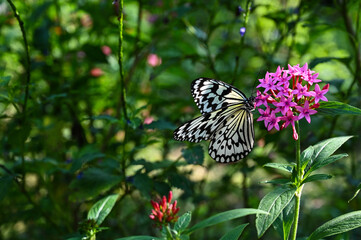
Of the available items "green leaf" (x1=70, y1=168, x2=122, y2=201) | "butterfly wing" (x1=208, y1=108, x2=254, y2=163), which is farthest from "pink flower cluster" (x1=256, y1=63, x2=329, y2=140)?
"green leaf" (x1=70, y1=168, x2=122, y2=201)

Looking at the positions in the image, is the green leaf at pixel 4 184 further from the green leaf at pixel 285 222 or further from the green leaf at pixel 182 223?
the green leaf at pixel 285 222

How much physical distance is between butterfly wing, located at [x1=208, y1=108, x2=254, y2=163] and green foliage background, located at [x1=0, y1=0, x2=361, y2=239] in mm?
85

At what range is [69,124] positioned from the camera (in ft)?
8.32

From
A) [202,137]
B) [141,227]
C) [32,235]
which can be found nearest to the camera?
[202,137]

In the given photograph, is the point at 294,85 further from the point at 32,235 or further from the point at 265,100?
the point at 32,235

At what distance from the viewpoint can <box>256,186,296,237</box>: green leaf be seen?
100 centimetres

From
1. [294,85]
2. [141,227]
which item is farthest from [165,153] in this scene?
[294,85]

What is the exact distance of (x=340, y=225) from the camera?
1.07 m

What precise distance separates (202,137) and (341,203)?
4.90 ft

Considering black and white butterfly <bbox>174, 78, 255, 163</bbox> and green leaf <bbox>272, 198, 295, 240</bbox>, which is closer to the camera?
green leaf <bbox>272, 198, 295, 240</bbox>

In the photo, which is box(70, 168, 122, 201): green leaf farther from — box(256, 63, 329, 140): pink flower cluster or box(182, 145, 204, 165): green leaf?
box(256, 63, 329, 140): pink flower cluster

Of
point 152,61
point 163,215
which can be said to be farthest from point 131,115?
point 152,61

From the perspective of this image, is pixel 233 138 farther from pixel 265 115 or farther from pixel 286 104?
pixel 286 104

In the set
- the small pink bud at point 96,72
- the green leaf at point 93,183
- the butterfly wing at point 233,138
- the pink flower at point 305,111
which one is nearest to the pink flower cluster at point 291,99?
the pink flower at point 305,111
